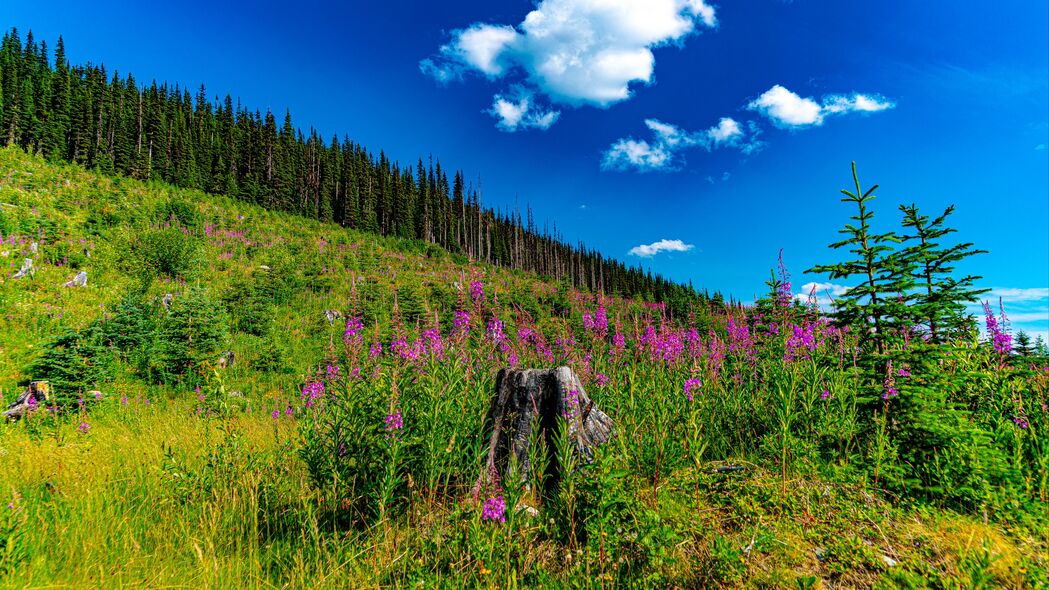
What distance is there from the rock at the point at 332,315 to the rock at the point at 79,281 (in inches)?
326

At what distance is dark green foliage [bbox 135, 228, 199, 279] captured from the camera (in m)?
16.9

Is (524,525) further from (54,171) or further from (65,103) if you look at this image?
(65,103)

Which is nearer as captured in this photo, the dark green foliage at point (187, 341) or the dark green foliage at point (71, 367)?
the dark green foliage at point (71, 367)

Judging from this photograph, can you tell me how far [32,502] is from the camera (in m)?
3.43

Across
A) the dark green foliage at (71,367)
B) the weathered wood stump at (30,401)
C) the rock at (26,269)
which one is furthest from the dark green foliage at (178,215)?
the weathered wood stump at (30,401)

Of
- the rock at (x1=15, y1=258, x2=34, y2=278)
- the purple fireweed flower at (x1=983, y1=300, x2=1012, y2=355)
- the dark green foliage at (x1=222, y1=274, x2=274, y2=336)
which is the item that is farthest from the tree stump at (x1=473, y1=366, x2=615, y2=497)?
the rock at (x1=15, y1=258, x2=34, y2=278)

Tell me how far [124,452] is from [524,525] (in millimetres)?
6064

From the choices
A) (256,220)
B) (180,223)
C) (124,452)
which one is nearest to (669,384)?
(124,452)

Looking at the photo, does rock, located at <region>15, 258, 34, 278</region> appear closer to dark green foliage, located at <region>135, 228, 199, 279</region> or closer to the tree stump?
dark green foliage, located at <region>135, 228, 199, 279</region>

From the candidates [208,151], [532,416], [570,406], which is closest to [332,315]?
[532,416]

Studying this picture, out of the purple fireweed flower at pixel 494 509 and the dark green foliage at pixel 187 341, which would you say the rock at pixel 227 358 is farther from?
the purple fireweed flower at pixel 494 509

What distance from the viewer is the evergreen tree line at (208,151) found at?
4334 centimetres

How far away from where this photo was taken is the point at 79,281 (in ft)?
46.9

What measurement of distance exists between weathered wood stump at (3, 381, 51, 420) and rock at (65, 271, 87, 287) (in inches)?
410
